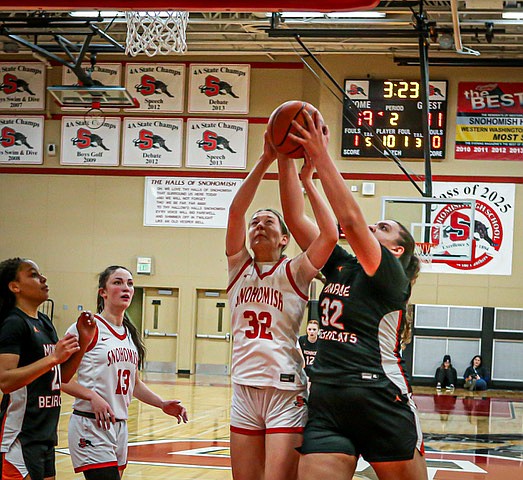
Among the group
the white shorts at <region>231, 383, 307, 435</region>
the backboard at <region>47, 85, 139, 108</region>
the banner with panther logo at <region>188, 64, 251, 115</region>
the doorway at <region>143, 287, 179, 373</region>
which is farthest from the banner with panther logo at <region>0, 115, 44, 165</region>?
the white shorts at <region>231, 383, 307, 435</region>

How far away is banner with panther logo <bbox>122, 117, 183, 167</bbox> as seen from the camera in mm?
20547

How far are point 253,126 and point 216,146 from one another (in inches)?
39.4

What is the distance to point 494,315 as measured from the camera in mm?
18875

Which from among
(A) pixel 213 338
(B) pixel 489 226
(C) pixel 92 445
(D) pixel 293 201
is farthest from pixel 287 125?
(A) pixel 213 338

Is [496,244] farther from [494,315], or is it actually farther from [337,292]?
[337,292]

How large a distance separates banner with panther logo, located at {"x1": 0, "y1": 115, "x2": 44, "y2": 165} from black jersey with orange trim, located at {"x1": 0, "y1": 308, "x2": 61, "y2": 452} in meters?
17.4

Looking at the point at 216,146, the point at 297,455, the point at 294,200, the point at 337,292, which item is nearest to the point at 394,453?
the point at 297,455

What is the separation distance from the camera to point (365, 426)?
3648 millimetres

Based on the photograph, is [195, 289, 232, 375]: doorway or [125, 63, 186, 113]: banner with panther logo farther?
[125, 63, 186, 113]: banner with panther logo

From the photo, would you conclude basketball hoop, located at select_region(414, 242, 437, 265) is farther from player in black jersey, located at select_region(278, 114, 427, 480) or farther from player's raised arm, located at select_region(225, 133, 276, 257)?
player in black jersey, located at select_region(278, 114, 427, 480)

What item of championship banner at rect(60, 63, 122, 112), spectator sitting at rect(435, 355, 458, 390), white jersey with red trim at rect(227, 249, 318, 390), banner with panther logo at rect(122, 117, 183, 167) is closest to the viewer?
white jersey with red trim at rect(227, 249, 318, 390)

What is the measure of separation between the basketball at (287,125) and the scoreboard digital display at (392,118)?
13.8 metres

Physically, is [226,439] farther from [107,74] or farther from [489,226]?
[107,74]

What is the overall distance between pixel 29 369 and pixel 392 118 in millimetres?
15107
